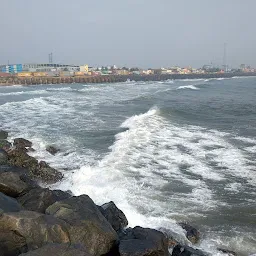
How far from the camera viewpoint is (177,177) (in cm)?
1272

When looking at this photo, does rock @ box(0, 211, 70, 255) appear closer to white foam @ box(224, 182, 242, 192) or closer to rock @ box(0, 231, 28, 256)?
rock @ box(0, 231, 28, 256)

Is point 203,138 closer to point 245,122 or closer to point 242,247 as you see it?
point 245,122

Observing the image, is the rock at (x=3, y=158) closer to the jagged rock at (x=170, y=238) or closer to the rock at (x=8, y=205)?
the rock at (x=8, y=205)

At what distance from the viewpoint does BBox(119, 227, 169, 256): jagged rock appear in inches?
252

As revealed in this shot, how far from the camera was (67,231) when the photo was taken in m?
6.24

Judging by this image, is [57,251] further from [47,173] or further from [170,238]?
[47,173]

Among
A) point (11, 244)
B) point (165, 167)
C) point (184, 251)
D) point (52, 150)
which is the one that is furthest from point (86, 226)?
point (52, 150)

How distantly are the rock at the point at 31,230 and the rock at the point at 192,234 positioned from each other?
358 cm

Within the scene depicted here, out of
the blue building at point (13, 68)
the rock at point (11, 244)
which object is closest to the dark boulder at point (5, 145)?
the rock at point (11, 244)

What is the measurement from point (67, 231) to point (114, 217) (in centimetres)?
223

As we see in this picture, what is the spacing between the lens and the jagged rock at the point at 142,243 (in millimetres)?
6391

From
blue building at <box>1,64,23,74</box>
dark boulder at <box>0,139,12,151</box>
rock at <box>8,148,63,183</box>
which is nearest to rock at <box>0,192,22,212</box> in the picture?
rock at <box>8,148,63,183</box>

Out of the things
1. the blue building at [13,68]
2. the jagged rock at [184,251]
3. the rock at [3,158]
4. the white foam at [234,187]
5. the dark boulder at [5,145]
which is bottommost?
the white foam at [234,187]

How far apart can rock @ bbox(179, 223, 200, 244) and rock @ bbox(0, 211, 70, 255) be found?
11.8 feet
